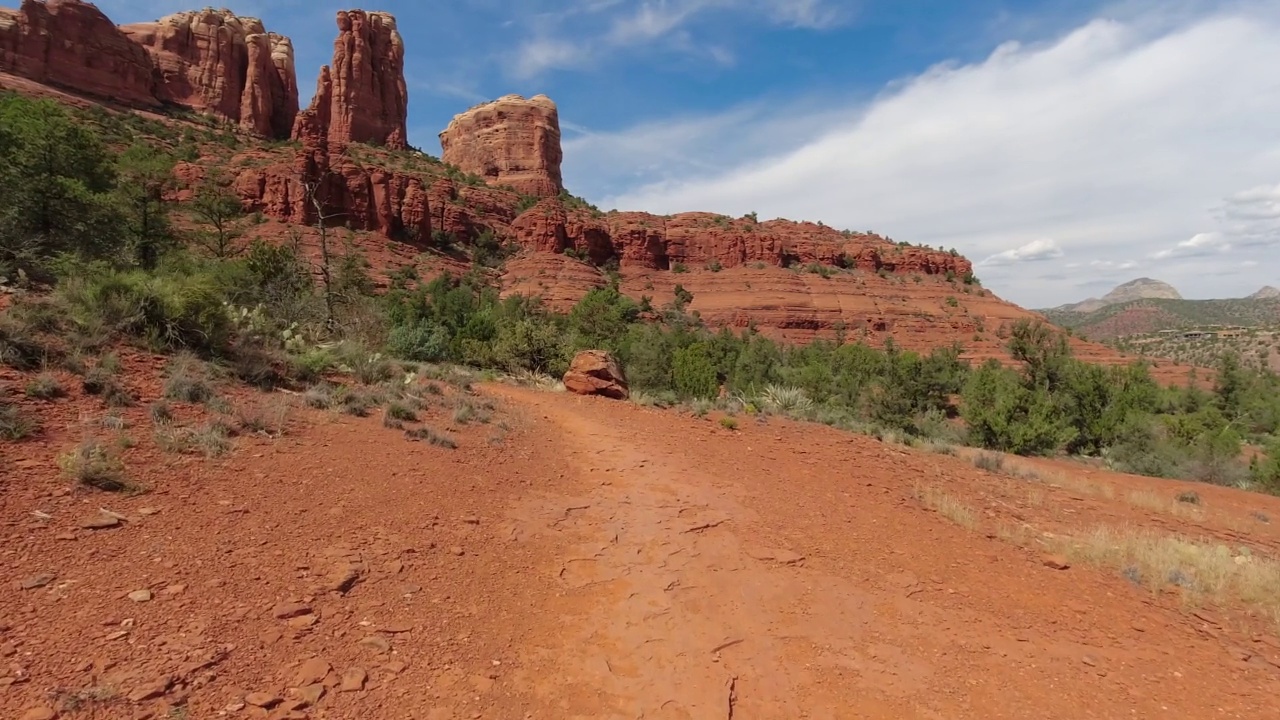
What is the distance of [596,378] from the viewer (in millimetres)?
13656

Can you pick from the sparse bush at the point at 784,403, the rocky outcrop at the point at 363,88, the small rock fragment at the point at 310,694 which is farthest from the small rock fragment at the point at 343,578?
the rocky outcrop at the point at 363,88

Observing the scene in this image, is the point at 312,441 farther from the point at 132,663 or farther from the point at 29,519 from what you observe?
the point at 132,663

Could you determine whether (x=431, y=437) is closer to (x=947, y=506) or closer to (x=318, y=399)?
(x=318, y=399)

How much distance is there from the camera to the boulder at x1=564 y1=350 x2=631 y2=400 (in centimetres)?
1355

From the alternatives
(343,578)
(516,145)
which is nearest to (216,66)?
(516,145)

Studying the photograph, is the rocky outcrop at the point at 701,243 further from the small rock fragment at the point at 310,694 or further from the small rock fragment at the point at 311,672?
the small rock fragment at the point at 310,694

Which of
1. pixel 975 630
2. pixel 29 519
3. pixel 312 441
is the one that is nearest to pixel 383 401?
pixel 312 441

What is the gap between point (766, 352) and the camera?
39.0 metres

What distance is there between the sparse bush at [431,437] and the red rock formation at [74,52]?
67.2 m

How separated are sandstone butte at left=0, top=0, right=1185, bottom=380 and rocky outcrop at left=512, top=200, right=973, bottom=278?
0.19m

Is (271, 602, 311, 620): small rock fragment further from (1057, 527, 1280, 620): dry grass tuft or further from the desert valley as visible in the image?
(1057, 527, 1280, 620): dry grass tuft

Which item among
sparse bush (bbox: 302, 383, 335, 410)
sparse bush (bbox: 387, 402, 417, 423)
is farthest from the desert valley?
sparse bush (bbox: 387, 402, 417, 423)

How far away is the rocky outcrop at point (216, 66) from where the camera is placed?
5966cm

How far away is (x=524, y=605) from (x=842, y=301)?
61282 mm
